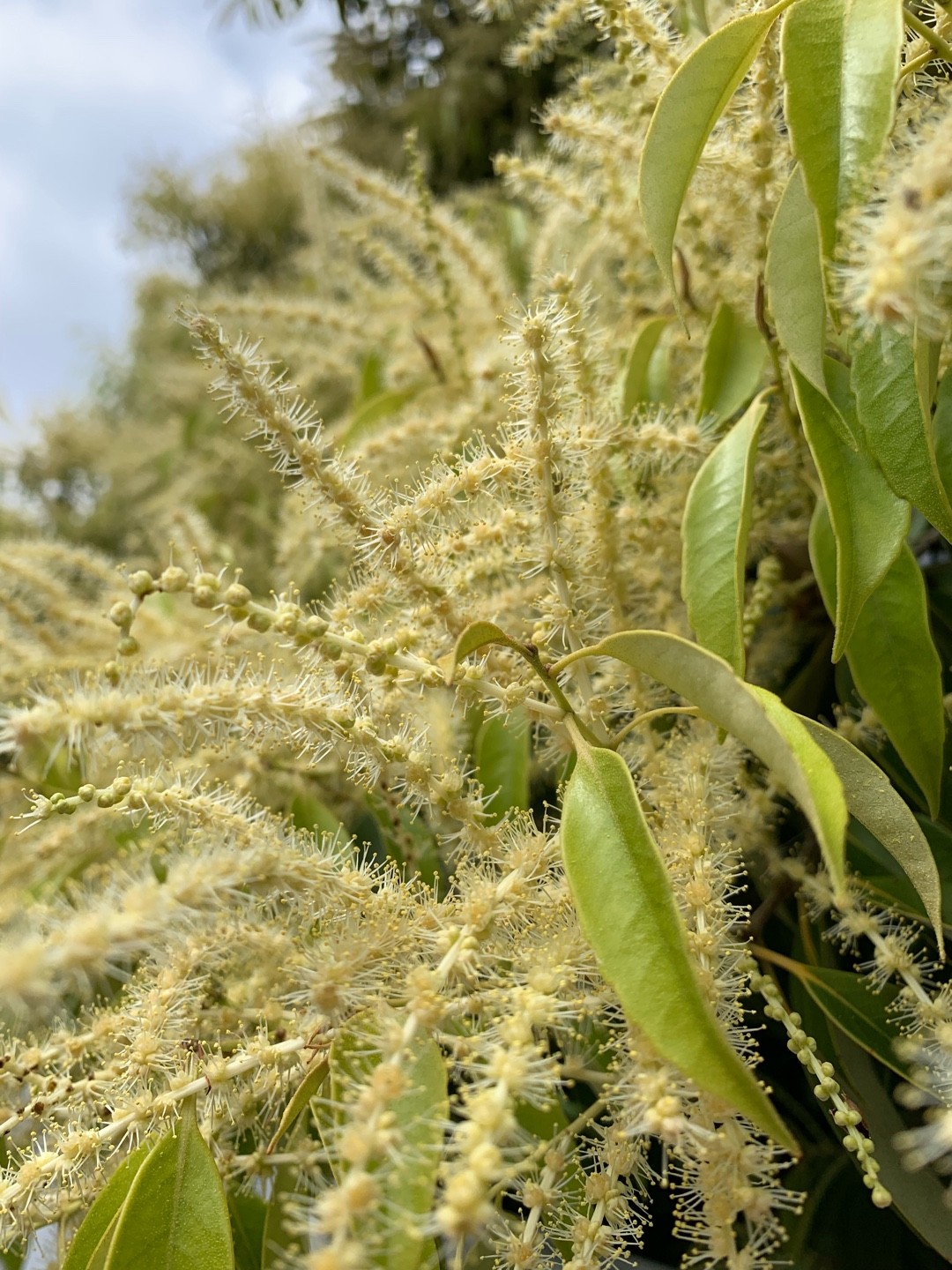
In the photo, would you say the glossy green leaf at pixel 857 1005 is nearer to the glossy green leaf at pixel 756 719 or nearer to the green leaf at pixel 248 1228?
the glossy green leaf at pixel 756 719

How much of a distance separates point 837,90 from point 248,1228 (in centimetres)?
59

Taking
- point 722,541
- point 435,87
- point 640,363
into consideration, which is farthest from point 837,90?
point 435,87

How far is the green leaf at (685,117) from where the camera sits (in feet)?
1.28

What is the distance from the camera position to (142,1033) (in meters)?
0.41

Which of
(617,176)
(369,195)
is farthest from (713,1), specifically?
(369,195)

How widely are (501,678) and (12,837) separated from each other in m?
0.50

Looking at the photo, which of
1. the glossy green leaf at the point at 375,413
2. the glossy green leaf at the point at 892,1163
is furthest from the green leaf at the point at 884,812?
the glossy green leaf at the point at 375,413

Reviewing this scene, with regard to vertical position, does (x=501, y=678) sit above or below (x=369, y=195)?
below

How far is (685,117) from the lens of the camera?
0.40 metres

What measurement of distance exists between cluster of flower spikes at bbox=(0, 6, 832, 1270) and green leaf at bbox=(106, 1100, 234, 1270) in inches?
0.7

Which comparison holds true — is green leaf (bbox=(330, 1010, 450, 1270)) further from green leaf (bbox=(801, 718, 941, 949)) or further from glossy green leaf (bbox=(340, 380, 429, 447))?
glossy green leaf (bbox=(340, 380, 429, 447))

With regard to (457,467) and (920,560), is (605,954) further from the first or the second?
(920,560)

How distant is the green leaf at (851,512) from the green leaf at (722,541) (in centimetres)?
5

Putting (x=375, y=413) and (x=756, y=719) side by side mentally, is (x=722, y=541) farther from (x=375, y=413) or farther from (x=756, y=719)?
(x=375, y=413)
